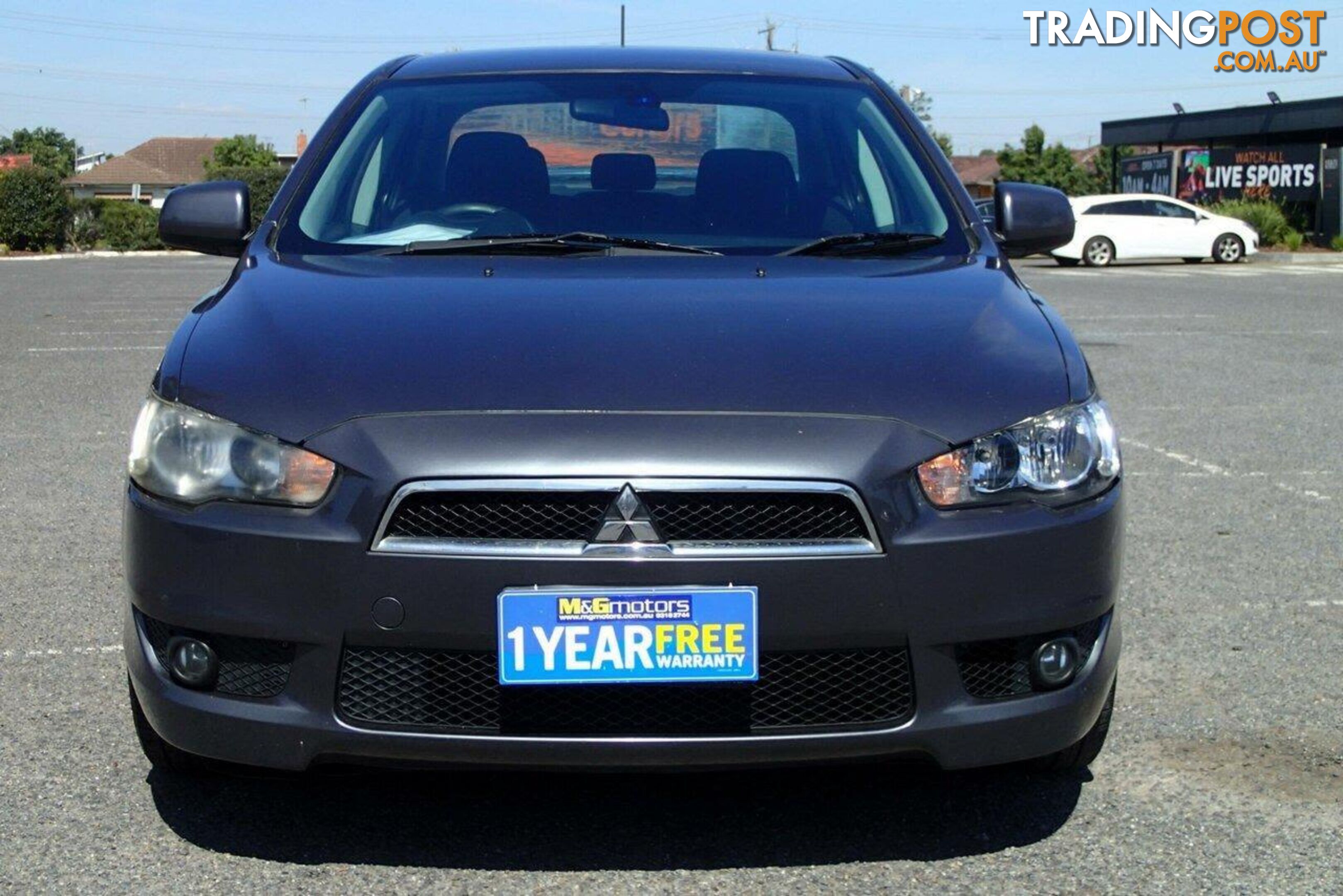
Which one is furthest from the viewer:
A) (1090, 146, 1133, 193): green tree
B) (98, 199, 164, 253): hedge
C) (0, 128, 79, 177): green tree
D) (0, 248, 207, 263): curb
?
(0, 128, 79, 177): green tree

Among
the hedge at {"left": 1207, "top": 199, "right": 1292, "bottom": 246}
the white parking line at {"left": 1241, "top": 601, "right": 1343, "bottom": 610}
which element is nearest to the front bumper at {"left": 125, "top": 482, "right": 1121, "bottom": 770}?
the white parking line at {"left": 1241, "top": 601, "right": 1343, "bottom": 610}

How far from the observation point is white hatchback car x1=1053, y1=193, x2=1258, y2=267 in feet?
96.5

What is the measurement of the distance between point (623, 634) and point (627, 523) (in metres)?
0.18

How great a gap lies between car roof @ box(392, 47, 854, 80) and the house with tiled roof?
325ft

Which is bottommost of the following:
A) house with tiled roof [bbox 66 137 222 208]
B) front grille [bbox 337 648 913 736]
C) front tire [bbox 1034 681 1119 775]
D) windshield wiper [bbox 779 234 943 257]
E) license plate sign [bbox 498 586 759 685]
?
A: house with tiled roof [bbox 66 137 222 208]

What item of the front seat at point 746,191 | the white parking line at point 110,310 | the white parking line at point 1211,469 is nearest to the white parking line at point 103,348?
the white parking line at point 110,310

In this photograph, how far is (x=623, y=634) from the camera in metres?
2.66

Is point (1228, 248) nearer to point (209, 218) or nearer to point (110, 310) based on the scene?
point (110, 310)

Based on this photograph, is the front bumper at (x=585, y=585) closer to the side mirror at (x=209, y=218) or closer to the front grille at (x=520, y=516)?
the front grille at (x=520, y=516)

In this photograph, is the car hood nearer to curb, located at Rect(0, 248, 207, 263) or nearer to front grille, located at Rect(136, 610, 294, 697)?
front grille, located at Rect(136, 610, 294, 697)

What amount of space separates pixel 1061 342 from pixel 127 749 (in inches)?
85.0

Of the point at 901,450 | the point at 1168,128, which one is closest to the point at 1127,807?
the point at 901,450

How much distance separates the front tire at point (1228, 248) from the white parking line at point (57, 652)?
28338mm

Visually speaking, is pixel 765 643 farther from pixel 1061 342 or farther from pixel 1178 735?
pixel 1178 735
